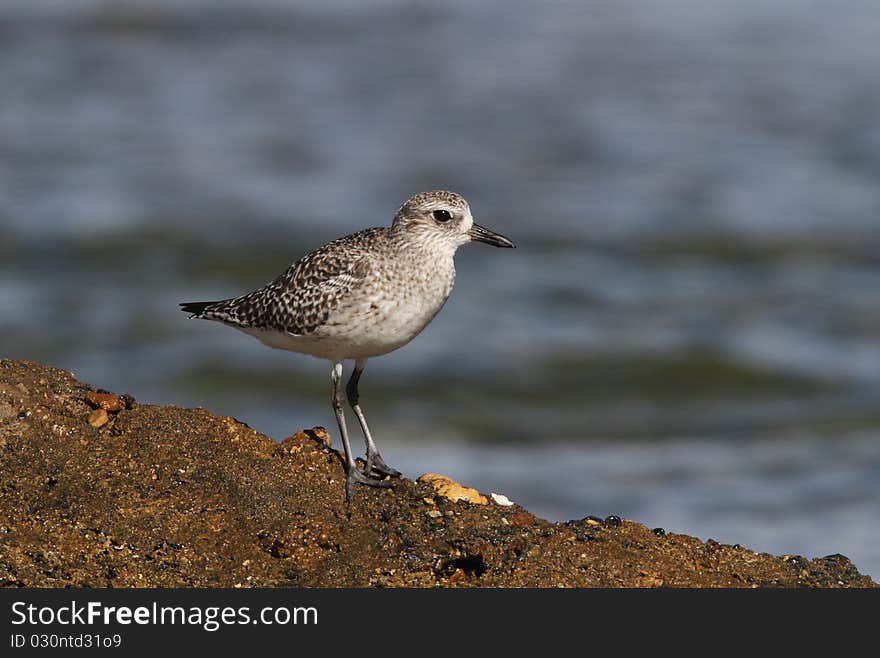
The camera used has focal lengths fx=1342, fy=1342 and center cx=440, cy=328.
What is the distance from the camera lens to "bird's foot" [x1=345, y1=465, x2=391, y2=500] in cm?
738

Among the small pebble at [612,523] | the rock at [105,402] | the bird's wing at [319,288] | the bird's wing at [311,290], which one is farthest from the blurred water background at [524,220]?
the rock at [105,402]

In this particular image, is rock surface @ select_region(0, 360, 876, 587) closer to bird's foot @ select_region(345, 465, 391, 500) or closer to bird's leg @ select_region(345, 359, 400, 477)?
bird's foot @ select_region(345, 465, 391, 500)

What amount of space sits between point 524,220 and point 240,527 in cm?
1460

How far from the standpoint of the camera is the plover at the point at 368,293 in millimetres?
8531

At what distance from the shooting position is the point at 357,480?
7.49 meters

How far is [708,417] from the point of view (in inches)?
626

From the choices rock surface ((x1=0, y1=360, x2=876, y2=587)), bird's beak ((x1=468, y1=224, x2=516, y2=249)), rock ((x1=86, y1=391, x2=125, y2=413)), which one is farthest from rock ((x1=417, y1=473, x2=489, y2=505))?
bird's beak ((x1=468, y1=224, x2=516, y2=249))

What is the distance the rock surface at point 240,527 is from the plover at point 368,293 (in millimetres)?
962

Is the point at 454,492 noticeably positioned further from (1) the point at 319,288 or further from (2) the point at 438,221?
(2) the point at 438,221

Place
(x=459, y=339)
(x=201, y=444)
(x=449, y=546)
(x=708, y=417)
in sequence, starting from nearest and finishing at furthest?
(x=449, y=546) → (x=201, y=444) → (x=708, y=417) → (x=459, y=339)

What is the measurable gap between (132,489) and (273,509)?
0.74 meters

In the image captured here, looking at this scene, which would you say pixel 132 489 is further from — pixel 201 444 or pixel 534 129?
pixel 534 129

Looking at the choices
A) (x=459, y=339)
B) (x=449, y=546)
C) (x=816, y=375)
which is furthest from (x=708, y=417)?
(x=449, y=546)

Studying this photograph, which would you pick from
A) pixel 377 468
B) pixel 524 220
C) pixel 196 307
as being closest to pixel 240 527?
pixel 377 468
